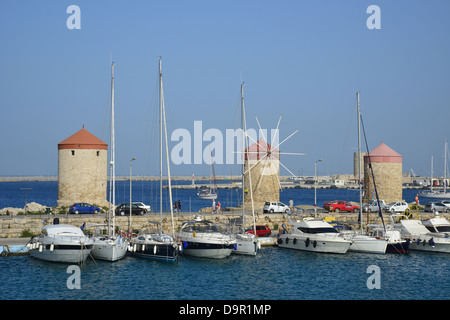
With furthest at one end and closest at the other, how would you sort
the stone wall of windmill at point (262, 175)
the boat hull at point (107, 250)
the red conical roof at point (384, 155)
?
the red conical roof at point (384, 155)
the stone wall of windmill at point (262, 175)
the boat hull at point (107, 250)

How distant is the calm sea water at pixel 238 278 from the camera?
24641 millimetres

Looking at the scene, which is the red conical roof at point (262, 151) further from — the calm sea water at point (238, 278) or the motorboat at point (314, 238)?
the calm sea water at point (238, 278)

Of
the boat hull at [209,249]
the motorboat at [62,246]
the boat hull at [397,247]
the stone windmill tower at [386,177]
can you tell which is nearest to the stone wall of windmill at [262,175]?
the stone windmill tower at [386,177]

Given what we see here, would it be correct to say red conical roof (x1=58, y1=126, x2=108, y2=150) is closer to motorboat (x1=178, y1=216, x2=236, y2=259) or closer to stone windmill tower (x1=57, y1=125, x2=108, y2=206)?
stone windmill tower (x1=57, y1=125, x2=108, y2=206)

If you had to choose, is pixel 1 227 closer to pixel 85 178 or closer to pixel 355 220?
pixel 85 178

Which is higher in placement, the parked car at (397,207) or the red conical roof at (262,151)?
the red conical roof at (262,151)

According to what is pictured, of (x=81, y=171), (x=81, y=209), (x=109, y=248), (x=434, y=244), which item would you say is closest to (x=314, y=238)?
(x=434, y=244)

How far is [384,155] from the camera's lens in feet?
207

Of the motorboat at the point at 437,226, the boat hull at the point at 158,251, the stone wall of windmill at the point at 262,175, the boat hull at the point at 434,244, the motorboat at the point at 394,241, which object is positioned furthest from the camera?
the stone wall of windmill at the point at 262,175

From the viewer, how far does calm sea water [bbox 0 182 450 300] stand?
80.8 feet

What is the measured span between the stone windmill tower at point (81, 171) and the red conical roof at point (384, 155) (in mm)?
29720

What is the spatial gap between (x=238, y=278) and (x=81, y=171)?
89.1 feet

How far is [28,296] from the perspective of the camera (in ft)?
77.8
